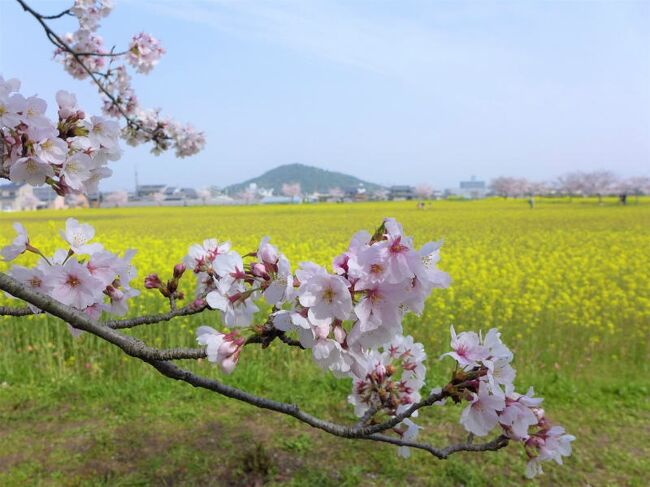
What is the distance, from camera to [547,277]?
27.1 feet

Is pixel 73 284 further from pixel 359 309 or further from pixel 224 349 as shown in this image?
pixel 359 309

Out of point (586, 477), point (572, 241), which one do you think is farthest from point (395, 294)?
point (572, 241)

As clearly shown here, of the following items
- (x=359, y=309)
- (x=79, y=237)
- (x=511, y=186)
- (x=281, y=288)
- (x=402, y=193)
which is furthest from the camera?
(x=402, y=193)

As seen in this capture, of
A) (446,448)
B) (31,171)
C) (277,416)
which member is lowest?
(277,416)

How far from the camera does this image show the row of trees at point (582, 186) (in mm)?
60031

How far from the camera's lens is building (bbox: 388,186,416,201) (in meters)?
105

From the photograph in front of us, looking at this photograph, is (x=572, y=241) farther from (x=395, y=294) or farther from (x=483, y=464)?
(x=395, y=294)

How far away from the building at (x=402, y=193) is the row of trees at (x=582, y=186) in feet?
66.4

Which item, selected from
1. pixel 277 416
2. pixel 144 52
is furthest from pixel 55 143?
pixel 277 416

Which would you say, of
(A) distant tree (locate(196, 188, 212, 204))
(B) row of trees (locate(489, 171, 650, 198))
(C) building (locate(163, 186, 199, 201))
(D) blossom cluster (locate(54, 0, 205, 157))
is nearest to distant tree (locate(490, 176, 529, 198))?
(B) row of trees (locate(489, 171, 650, 198))

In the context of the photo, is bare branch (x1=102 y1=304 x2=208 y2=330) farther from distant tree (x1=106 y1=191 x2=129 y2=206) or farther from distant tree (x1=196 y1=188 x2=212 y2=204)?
distant tree (x1=196 y1=188 x2=212 y2=204)

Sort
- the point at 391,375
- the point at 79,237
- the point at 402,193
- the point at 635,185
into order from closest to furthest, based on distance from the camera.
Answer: the point at 79,237, the point at 391,375, the point at 635,185, the point at 402,193

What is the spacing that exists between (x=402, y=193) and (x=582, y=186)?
46.8m

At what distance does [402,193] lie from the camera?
4345 inches
